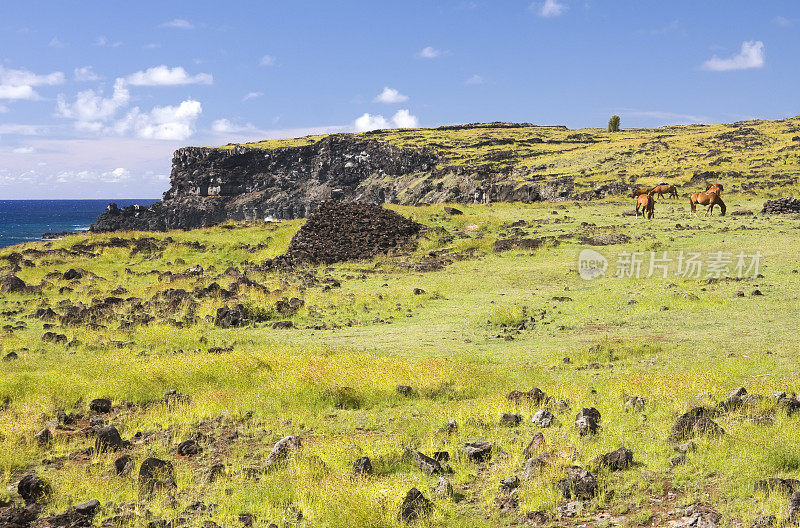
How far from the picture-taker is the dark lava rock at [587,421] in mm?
10055

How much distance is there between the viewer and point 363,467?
9.30 metres

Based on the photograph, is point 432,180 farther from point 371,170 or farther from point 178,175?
point 178,175

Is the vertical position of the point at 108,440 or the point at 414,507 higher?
the point at 414,507

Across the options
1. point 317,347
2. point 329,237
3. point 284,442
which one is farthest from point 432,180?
point 284,442

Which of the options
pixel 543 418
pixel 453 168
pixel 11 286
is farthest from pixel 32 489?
pixel 453 168

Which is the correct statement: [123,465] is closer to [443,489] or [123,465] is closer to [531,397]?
[443,489]

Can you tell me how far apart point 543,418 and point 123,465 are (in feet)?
24.3

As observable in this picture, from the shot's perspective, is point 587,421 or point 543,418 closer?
point 587,421

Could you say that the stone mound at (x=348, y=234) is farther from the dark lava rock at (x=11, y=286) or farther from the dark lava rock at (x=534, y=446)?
the dark lava rock at (x=534, y=446)

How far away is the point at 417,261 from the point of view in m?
37.1

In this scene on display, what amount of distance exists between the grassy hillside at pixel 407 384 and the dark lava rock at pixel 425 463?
5.7 inches

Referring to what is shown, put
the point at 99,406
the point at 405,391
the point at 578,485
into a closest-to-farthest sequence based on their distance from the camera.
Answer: the point at 578,485
the point at 405,391
the point at 99,406

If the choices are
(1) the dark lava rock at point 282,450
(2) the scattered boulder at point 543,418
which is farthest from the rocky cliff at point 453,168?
(1) the dark lava rock at point 282,450

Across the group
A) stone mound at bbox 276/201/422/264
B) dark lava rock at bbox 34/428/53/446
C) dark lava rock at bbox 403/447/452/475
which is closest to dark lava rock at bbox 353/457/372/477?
dark lava rock at bbox 403/447/452/475
